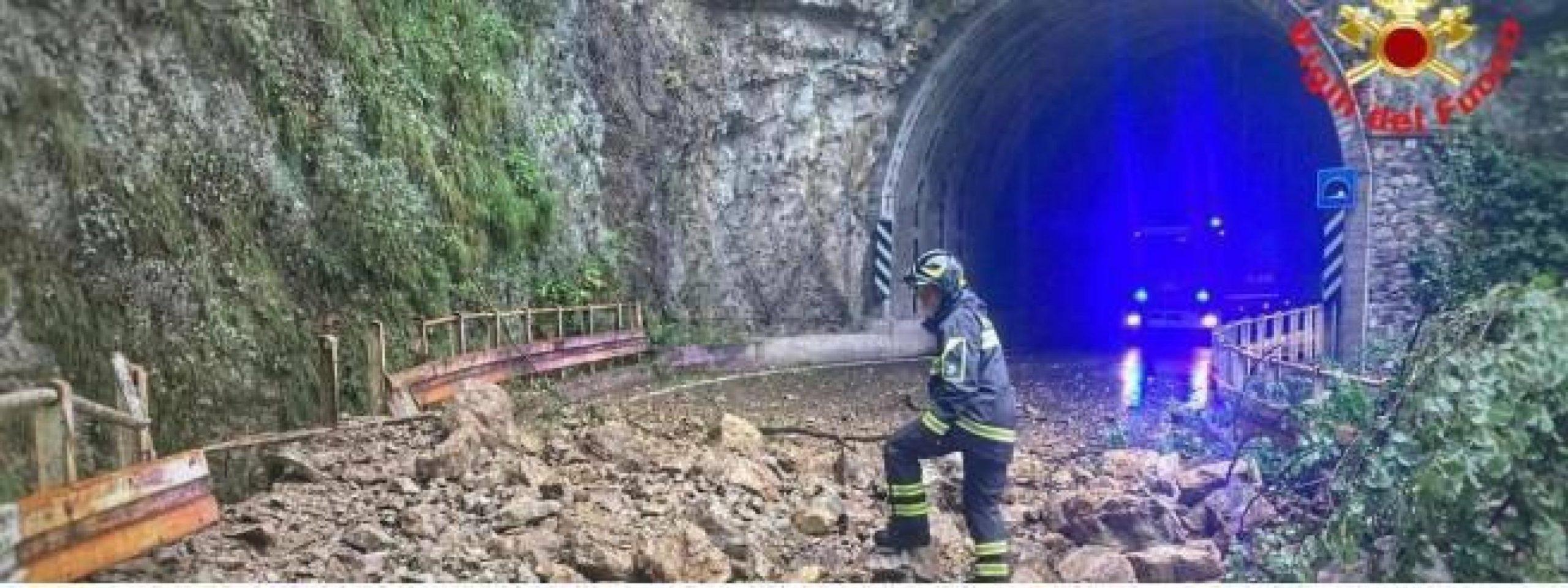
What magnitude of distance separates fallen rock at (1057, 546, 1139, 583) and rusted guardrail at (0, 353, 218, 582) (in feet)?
15.2

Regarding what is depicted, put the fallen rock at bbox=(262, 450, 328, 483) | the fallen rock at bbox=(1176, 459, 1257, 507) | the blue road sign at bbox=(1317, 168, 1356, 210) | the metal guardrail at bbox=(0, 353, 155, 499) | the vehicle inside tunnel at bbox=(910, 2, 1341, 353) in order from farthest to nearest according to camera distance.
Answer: the vehicle inside tunnel at bbox=(910, 2, 1341, 353) < the blue road sign at bbox=(1317, 168, 1356, 210) < the fallen rock at bbox=(1176, 459, 1257, 507) < the fallen rock at bbox=(262, 450, 328, 483) < the metal guardrail at bbox=(0, 353, 155, 499)

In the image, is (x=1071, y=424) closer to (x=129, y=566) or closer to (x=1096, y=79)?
(x=129, y=566)

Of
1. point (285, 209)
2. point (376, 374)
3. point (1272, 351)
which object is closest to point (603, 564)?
point (376, 374)

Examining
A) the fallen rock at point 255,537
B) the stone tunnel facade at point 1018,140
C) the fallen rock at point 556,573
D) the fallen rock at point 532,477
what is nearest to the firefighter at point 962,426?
the fallen rock at point 556,573

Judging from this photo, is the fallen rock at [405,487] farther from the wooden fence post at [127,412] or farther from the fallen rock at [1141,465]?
the fallen rock at [1141,465]

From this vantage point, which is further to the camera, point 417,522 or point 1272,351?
point 1272,351

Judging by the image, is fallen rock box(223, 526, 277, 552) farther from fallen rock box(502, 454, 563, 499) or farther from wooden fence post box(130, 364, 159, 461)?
fallen rock box(502, 454, 563, 499)

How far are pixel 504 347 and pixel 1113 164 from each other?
1922 centimetres

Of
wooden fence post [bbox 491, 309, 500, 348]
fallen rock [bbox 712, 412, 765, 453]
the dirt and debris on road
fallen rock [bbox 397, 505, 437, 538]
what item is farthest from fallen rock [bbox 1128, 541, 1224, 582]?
wooden fence post [bbox 491, 309, 500, 348]

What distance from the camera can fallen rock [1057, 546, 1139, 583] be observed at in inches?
242

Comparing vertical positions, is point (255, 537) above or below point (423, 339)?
below

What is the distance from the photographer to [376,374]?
848 centimetres

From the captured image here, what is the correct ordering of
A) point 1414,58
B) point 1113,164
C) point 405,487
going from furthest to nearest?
point 1113,164
point 1414,58
point 405,487

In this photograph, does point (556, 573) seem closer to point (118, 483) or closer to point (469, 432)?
point (118, 483)
